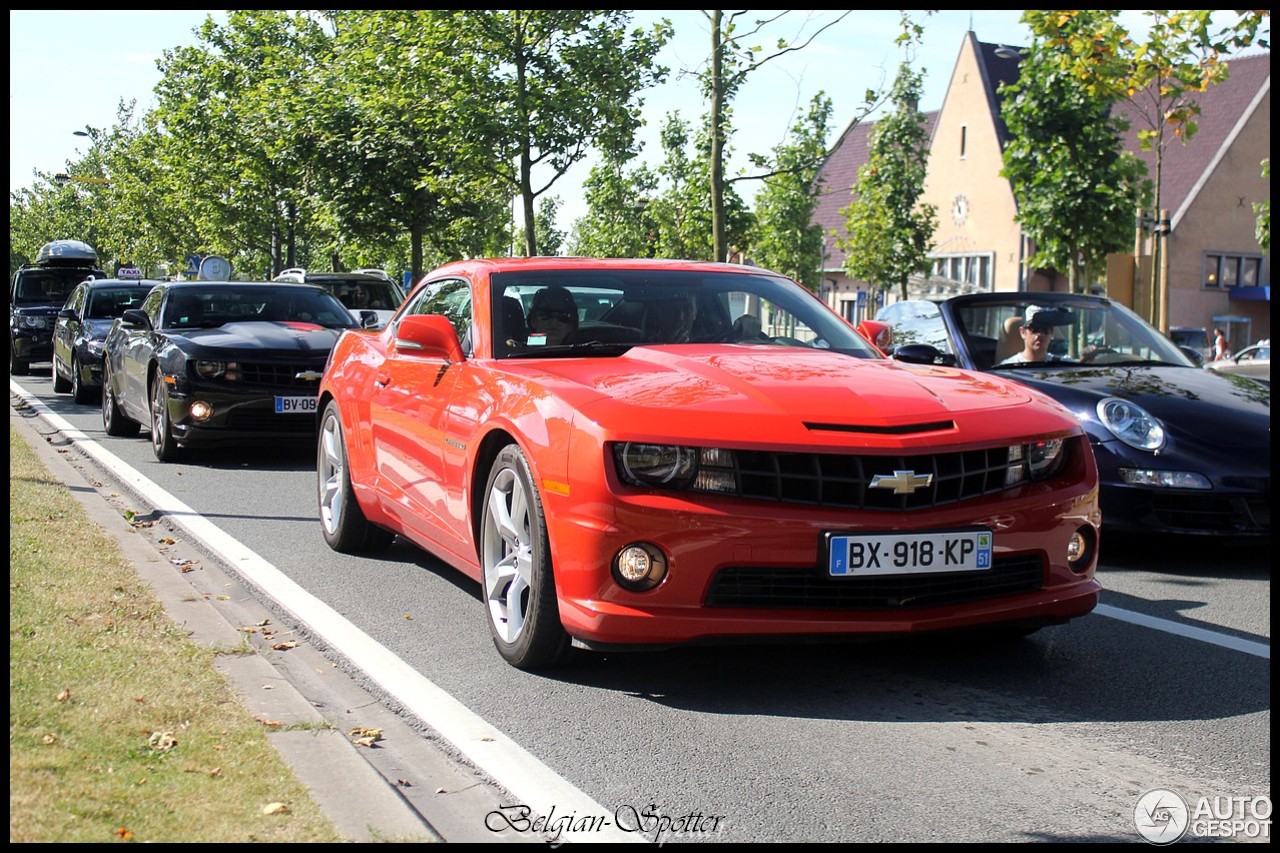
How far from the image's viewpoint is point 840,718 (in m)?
4.66

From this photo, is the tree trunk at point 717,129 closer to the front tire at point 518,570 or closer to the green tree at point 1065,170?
the green tree at point 1065,170

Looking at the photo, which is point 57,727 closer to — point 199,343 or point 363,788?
point 363,788

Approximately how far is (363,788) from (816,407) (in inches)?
75.2

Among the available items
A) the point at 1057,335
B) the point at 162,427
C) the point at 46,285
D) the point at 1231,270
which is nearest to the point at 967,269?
the point at 1231,270

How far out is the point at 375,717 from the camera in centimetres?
470

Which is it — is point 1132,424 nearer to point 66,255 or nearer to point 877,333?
point 877,333

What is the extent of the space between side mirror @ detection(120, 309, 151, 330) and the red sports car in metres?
7.77

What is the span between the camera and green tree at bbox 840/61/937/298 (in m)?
43.4

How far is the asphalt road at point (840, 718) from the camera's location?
12.4 ft

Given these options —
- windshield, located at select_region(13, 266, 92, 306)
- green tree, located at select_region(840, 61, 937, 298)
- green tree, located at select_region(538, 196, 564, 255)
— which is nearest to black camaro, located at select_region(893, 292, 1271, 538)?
windshield, located at select_region(13, 266, 92, 306)

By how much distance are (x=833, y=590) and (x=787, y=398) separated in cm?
65

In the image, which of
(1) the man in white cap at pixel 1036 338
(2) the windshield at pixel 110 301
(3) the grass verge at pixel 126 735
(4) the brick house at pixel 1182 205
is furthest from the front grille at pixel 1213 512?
(4) the brick house at pixel 1182 205

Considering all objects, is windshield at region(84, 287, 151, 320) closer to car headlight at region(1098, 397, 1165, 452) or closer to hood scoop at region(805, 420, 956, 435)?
car headlight at region(1098, 397, 1165, 452)

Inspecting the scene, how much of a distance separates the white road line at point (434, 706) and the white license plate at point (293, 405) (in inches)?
132
